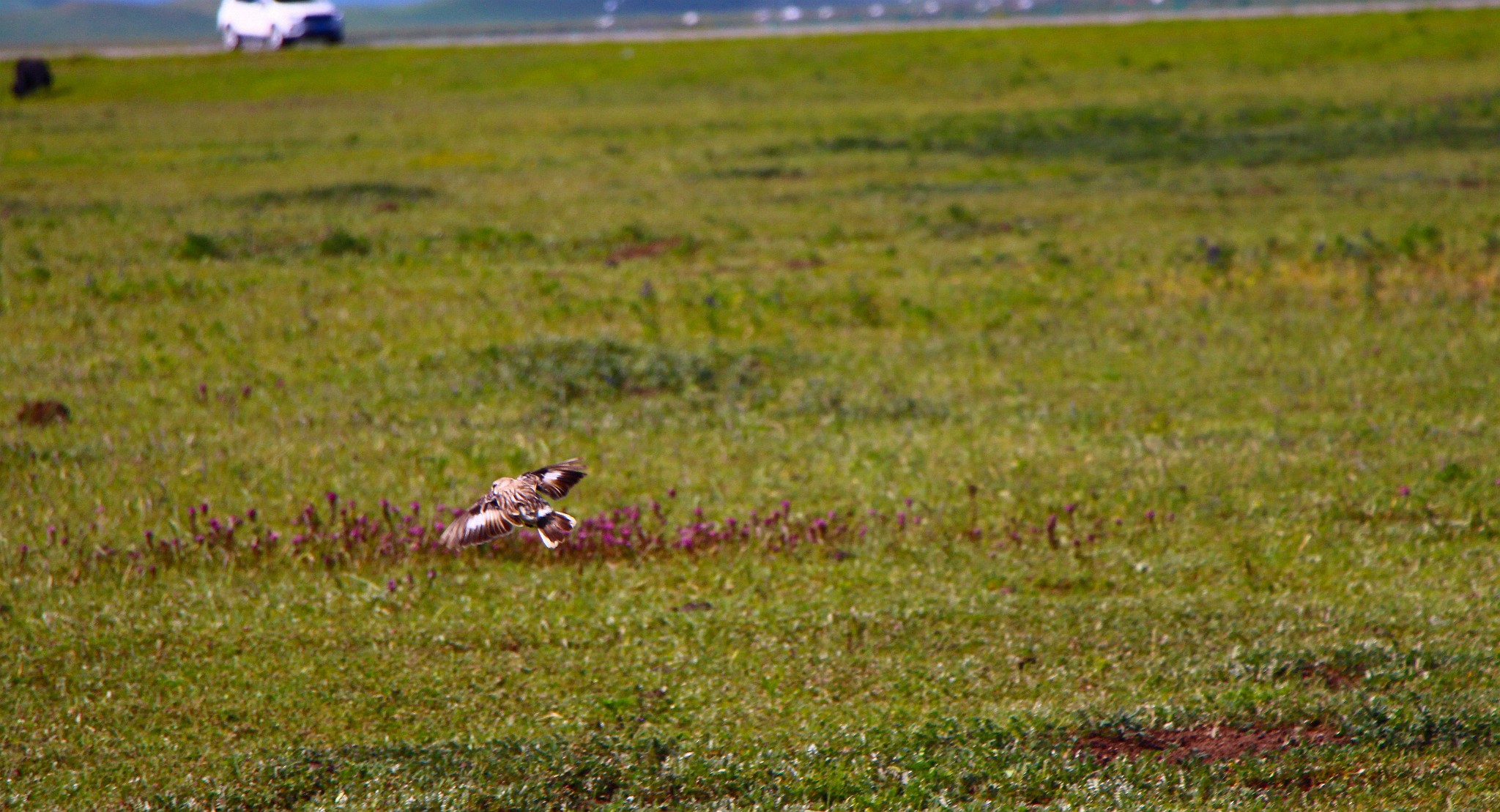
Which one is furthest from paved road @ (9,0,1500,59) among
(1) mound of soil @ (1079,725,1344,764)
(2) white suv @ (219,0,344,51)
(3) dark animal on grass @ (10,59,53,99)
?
(1) mound of soil @ (1079,725,1344,764)

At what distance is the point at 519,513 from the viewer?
21.2ft

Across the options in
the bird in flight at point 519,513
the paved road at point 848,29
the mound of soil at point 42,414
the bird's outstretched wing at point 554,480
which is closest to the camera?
the bird in flight at point 519,513

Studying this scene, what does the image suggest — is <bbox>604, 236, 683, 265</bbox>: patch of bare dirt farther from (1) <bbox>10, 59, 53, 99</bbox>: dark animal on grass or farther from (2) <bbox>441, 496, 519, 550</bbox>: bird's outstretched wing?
(1) <bbox>10, 59, 53, 99</bbox>: dark animal on grass

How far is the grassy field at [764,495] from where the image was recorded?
789 centimetres

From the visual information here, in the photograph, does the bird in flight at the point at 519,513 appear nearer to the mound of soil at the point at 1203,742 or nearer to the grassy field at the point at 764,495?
the grassy field at the point at 764,495

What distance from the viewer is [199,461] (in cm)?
1300

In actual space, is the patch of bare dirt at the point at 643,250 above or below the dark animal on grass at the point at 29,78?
below

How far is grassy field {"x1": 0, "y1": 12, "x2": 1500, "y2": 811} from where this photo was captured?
7.89 metres

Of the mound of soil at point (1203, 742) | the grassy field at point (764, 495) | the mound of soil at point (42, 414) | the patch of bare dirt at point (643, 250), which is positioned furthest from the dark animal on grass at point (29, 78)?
the mound of soil at point (1203, 742)

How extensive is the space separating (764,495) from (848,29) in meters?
63.8

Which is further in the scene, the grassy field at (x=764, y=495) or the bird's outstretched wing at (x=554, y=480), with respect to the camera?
the grassy field at (x=764, y=495)

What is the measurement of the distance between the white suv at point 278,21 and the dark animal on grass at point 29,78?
45.6 ft

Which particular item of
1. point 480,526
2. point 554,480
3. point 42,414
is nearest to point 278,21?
point 42,414

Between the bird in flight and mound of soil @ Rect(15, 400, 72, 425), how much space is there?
9.68 m
